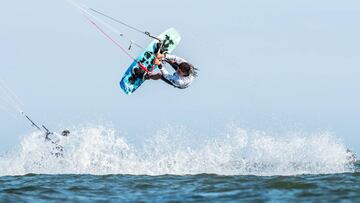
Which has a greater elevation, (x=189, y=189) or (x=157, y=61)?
(x=157, y=61)

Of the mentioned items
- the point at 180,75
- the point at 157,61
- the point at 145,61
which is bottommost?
the point at 180,75

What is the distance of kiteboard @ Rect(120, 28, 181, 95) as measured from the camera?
21609mm

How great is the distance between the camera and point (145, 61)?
70.9 feet

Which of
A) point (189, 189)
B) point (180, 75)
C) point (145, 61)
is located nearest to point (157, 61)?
point (180, 75)

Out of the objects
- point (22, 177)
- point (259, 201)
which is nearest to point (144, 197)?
point (259, 201)

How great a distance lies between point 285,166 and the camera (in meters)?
19.5

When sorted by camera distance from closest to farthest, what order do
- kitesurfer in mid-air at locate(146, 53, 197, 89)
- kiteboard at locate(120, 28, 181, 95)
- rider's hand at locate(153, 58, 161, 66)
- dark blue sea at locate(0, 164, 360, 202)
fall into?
dark blue sea at locate(0, 164, 360, 202) → kitesurfer in mid-air at locate(146, 53, 197, 89) → rider's hand at locate(153, 58, 161, 66) → kiteboard at locate(120, 28, 181, 95)

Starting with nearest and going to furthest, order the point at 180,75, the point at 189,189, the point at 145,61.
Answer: the point at 189,189 < the point at 180,75 < the point at 145,61

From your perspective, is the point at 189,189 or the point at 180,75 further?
the point at 180,75

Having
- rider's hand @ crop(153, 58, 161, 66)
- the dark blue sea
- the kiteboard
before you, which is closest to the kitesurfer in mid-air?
rider's hand @ crop(153, 58, 161, 66)

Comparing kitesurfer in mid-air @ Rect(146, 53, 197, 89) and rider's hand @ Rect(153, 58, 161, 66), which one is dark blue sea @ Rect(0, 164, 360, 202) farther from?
rider's hand @ Rect(153, 58, 161, 66)

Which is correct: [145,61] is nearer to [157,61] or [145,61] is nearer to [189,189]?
[157,61]

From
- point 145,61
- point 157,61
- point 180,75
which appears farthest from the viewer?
point 145,61

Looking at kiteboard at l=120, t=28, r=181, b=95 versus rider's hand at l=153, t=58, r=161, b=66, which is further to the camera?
kiteboard at l=120, t=28, r=181, b=95
